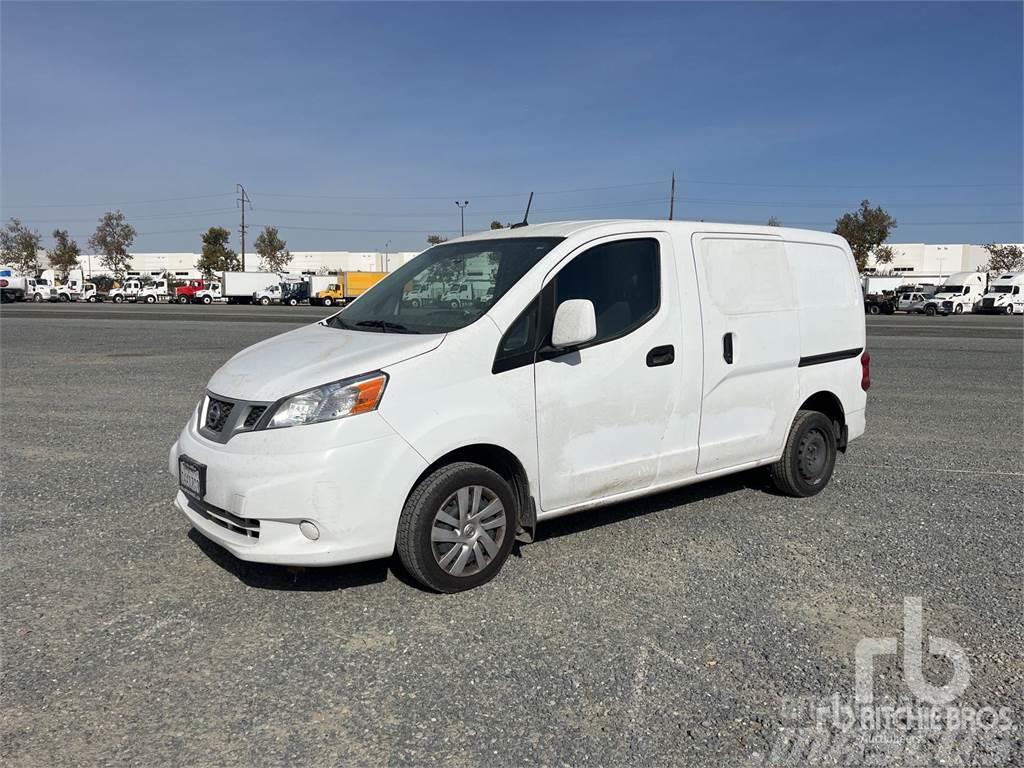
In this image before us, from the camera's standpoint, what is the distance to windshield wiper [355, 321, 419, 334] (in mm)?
4263

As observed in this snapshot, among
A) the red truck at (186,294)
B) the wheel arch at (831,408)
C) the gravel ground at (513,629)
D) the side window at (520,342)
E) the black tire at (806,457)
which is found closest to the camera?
the gravel ground at (513,629)

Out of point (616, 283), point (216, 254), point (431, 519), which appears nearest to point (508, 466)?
point (431, 519)

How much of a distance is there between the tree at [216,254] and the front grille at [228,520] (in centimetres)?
8516

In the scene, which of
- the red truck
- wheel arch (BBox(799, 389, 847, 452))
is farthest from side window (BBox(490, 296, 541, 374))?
the red truck

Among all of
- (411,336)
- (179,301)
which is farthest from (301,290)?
(411,336)

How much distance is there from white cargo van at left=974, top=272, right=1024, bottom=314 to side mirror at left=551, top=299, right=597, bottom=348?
6462 cm

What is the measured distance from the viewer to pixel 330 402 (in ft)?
11.9

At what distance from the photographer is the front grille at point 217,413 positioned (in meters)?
3.92

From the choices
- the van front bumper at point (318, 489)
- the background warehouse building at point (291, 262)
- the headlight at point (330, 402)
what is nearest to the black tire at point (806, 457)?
the van front bumper at point (318, 489)

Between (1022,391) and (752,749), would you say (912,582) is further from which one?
(1022,391)

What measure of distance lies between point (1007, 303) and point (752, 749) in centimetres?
A: 6598

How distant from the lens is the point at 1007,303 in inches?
2270

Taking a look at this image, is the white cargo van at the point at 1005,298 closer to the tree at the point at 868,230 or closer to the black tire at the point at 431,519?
the tree at the point at 868,230

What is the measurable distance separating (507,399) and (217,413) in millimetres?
1493
